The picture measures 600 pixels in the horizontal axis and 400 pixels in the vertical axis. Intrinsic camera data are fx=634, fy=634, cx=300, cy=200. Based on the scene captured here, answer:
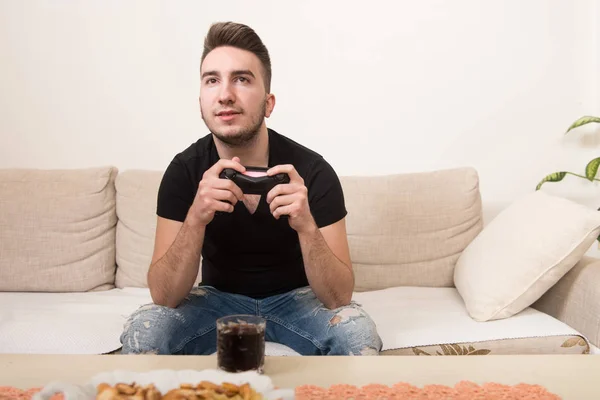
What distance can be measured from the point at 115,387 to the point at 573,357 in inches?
32.0

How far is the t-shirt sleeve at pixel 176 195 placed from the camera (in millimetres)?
1636

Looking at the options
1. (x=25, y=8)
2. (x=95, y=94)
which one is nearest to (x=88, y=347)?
(x=95, y=94)

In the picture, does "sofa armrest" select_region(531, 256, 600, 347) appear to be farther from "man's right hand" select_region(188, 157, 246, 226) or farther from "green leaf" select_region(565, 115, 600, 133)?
"man's right hand" select_region(188, 157, 246, 226)

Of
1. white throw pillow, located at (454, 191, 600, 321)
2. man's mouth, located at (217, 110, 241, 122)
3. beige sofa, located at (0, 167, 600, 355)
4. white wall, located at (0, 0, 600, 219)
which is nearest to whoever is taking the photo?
man's mouth, located at (217, 110, 241, 122)

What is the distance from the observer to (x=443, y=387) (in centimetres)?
97

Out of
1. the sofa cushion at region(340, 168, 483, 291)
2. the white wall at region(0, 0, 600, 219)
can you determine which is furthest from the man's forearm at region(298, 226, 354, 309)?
the white wall at region(0, 0, 600, 219)

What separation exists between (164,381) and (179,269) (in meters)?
0.68

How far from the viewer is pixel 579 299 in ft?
5.73

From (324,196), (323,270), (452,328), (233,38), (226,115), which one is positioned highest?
(233,38)

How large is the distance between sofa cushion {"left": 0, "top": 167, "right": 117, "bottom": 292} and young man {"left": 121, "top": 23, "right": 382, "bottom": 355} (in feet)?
2.05

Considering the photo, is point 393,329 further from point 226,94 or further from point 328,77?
point 328,77

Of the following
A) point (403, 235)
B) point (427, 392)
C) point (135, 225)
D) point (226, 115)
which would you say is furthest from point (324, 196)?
point (135, 225)

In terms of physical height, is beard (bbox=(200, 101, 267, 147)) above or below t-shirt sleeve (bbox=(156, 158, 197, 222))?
above

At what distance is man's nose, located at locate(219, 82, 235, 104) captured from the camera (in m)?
1.57
